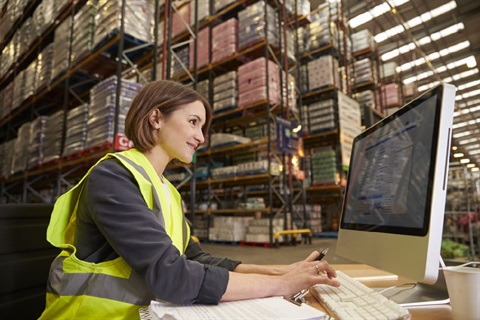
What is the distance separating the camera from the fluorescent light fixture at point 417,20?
5859mm

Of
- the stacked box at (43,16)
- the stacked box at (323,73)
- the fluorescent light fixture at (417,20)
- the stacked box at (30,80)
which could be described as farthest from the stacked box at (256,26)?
the stacked box at (30,80)

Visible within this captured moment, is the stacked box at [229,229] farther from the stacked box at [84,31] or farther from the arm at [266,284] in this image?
the arm at [266,284]

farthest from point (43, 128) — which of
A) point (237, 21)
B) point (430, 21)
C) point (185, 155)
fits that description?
point (430, 21)

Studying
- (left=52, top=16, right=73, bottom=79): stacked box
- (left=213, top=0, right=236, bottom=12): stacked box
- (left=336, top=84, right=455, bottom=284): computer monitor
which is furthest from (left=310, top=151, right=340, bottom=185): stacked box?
(left=336, top=84, right=455, bottom=284): computer monitor

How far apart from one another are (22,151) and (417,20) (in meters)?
8.38

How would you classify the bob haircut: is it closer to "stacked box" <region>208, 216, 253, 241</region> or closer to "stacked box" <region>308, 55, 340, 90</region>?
"stacked box" <region>208, 216, 253, 241</region>

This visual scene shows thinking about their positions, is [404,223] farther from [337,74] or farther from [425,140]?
[337,74]

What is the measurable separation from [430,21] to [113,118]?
21.7ft

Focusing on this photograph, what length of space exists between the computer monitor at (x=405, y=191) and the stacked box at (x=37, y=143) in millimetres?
6096

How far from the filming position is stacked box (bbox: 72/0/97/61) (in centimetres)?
477

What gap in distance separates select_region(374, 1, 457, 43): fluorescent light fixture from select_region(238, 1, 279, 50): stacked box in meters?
2.58

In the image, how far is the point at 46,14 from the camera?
608 centimetres

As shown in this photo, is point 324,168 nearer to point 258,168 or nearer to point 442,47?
point 258,168

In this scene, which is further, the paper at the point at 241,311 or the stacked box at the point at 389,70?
the stacked box at the point at 389,70
